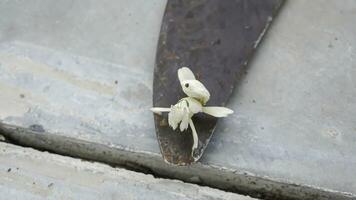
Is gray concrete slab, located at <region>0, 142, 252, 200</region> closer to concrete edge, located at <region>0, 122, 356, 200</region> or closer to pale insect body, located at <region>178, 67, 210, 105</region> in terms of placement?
concrete edge, located at <region>0, 122, 356, 200</region>

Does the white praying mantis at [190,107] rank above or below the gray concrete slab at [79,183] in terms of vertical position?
above

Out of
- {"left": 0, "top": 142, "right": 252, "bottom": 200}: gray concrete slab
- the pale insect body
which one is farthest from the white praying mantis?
{"left": 0, "top": 142, "right": 252, "bottom": 200}: gray concrete slab

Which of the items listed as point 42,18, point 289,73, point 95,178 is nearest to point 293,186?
point 289,73

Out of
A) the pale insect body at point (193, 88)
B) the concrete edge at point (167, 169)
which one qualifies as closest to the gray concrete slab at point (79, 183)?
the concrete edge at point (167, 169)

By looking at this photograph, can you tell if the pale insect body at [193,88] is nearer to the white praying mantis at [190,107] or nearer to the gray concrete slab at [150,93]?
the white praying mantis at [190,107]

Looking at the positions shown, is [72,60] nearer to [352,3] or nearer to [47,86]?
[47,86]

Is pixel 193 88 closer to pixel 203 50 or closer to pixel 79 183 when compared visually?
pixel 203 50
